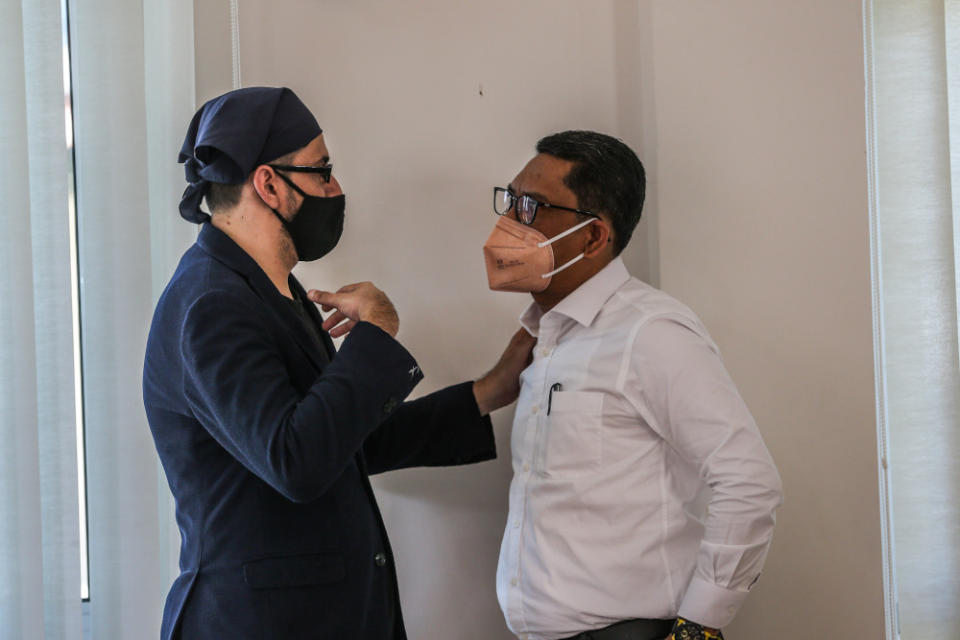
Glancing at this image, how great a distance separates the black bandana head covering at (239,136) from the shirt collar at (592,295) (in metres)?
0.60

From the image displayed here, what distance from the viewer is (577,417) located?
170 cm

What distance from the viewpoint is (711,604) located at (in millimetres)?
1509

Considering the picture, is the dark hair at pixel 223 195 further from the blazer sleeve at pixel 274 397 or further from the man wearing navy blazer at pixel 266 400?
the blazer sleeve at pixel 274 397

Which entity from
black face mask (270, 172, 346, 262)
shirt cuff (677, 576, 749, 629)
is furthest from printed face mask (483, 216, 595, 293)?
shirt cuff (677, 576, 749, 629)

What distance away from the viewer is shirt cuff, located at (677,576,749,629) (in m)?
1.51

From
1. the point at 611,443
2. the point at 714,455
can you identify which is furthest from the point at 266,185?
the point at 714,455

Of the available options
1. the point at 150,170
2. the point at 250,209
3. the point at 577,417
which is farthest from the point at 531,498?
the point at 150,170

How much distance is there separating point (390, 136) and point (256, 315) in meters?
0.84

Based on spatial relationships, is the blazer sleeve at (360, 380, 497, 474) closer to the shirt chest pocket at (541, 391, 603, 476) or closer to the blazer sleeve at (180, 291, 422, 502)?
the shirt chest pocket at (541, 391, 603, 476)

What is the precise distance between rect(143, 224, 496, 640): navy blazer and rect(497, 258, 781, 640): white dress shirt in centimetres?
34

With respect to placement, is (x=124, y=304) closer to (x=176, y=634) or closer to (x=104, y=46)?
(x=104, y=46)

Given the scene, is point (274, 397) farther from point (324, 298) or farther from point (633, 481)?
point (633, 481)

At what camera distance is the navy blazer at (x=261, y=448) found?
1359mm

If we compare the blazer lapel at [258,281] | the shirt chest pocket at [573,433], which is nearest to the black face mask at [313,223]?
the blazer lapel at [258,281]
